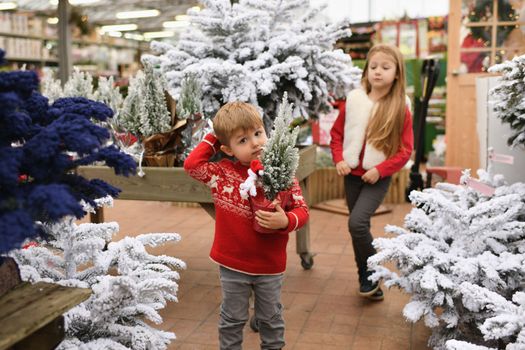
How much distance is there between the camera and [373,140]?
131 inches

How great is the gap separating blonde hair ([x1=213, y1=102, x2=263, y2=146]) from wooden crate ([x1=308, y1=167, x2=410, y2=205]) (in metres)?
3.99

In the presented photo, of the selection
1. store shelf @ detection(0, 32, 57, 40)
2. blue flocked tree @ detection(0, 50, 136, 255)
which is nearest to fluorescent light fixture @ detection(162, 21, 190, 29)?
store shelf @ detection(0, 32, 57, 40)

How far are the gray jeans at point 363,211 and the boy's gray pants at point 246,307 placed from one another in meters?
1.11

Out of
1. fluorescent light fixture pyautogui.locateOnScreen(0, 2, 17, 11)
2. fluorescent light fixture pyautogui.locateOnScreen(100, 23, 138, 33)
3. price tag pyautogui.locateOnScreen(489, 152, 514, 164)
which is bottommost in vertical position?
price tag pyautogui.locateOnScreen(489, 152, 514, 164)

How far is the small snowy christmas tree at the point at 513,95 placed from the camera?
2.49 m

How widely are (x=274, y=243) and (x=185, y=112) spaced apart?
1.35 metres

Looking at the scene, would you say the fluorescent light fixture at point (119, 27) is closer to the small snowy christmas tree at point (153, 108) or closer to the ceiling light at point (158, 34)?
the ceiling light at point (158, 34)

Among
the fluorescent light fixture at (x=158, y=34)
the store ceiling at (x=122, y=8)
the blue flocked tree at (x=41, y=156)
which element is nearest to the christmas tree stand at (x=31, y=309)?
the blue flocked tree at (x=41, y=156)

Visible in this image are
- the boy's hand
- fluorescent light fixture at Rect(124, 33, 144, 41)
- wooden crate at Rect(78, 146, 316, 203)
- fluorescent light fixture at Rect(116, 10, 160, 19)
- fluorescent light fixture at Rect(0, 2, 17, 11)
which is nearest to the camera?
the boy's hand

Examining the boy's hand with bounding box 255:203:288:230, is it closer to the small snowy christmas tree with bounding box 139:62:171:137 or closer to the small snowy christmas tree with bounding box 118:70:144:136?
the small snowy christmas tree with bounding box 139:62:171:137

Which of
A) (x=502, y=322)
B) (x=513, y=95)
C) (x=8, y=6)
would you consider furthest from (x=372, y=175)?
(x=8, y=6)

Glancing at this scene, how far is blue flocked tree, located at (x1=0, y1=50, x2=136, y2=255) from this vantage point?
115cm

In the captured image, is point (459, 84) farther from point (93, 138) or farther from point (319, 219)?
point (93, 138)

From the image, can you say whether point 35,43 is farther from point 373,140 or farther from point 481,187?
point 481,187
